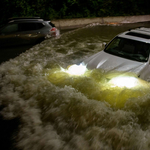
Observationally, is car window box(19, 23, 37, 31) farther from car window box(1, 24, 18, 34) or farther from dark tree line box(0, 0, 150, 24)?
dark tree line box(0, 0, 150, 24)

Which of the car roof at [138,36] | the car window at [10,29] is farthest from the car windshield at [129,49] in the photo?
the car window at [10,29]

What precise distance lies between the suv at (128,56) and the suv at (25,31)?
201 inches

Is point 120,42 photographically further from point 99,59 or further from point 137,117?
point 137,117

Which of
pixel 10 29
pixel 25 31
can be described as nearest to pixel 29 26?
pixel 25 31

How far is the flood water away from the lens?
10.9 ft

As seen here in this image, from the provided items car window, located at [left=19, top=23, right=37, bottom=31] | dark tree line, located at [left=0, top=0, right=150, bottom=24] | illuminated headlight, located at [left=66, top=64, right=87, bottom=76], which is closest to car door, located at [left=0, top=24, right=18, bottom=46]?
Answer: car window, located at [left=19, top=23, right=37, bottom=31]

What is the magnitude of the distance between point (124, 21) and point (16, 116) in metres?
18.8

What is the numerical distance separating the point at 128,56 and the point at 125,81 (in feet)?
3.14

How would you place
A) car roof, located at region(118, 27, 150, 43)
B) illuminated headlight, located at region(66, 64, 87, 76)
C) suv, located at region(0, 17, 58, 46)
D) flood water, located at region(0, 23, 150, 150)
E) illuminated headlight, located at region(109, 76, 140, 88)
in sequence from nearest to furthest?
flood water, located at region(0, 23, 150, 150) < illuminated headlight, located at region(109, 76, 140, 88) < illuminated headlight, located at region(66, 64, 87, 76) < car roof, located at region(118, 27, 150, 43) < suv, located at region(0, 17, 58, 46)

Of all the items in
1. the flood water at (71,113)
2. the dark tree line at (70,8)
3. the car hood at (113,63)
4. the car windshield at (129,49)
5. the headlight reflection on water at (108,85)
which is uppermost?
the dark tree line at (70,8)

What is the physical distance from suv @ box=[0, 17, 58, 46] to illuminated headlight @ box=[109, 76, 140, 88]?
6296mm

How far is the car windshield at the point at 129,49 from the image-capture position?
15.5ft

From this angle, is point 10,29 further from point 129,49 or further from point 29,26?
point 129,49

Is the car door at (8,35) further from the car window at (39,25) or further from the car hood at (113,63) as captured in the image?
the car hood at (113,63)
